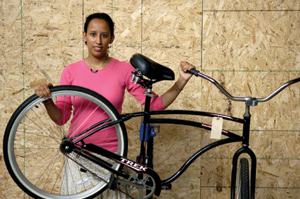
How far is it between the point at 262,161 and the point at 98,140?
152 centimetres

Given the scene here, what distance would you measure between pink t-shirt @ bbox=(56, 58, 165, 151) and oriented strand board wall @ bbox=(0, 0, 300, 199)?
0.78 meters

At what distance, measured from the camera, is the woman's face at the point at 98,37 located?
6.07 feet

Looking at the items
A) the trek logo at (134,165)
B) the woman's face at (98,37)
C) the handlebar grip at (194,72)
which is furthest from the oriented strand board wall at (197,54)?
the trek logo at (134,165)

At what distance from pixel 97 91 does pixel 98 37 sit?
30cm

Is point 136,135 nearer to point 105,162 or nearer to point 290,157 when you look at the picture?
point 105,162

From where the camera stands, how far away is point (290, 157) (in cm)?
268

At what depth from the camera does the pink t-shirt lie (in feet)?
5.90

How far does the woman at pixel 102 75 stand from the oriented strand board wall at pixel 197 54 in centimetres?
75

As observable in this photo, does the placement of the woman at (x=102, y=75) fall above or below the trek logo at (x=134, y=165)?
above

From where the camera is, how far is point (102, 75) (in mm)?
1842

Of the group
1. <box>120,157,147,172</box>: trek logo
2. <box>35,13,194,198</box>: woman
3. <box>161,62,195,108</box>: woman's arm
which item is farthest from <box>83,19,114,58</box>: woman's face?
<box>120,157,147,172</box>: trek logo

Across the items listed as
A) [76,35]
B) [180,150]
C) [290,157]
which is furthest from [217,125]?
[76,35]

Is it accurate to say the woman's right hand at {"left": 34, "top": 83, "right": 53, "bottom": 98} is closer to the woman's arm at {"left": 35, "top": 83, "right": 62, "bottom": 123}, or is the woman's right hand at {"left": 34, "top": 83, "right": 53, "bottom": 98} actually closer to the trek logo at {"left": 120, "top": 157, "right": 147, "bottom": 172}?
the woman's arm at {"left": 35, "top": 83, "right": 62, "bottom": 123}

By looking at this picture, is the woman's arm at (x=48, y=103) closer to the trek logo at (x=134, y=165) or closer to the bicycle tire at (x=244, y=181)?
the trek logo at (x=134, y=165)
